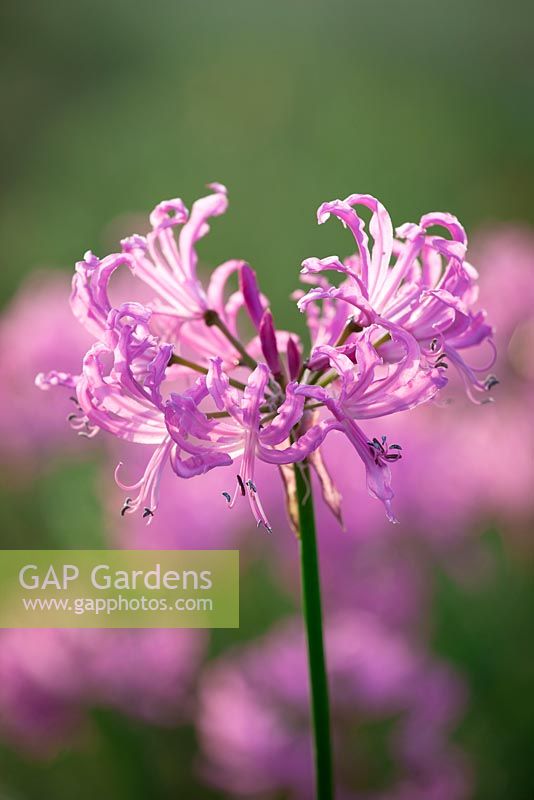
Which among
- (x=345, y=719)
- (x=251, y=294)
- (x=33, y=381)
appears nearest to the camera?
(x=251, y=294)

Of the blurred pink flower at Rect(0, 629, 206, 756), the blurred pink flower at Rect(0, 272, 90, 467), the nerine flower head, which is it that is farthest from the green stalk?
the blurred pink flower at Rect(0, 272, 90, 467)

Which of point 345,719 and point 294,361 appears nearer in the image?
point 294,361

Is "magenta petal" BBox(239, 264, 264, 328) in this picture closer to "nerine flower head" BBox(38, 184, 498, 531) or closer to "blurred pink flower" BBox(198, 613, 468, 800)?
"nerine flower head" BBox(38, 184, 498, 531)

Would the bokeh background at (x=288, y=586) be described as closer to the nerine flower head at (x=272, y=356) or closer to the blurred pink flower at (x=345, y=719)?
the blurred pink flower at (x=345, y=719)

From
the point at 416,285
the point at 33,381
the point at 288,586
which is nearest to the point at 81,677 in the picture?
the point at 288,586

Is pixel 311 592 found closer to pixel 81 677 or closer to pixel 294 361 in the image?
pixel 294 361

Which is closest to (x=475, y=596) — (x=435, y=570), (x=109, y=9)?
(x=435, y=570)
